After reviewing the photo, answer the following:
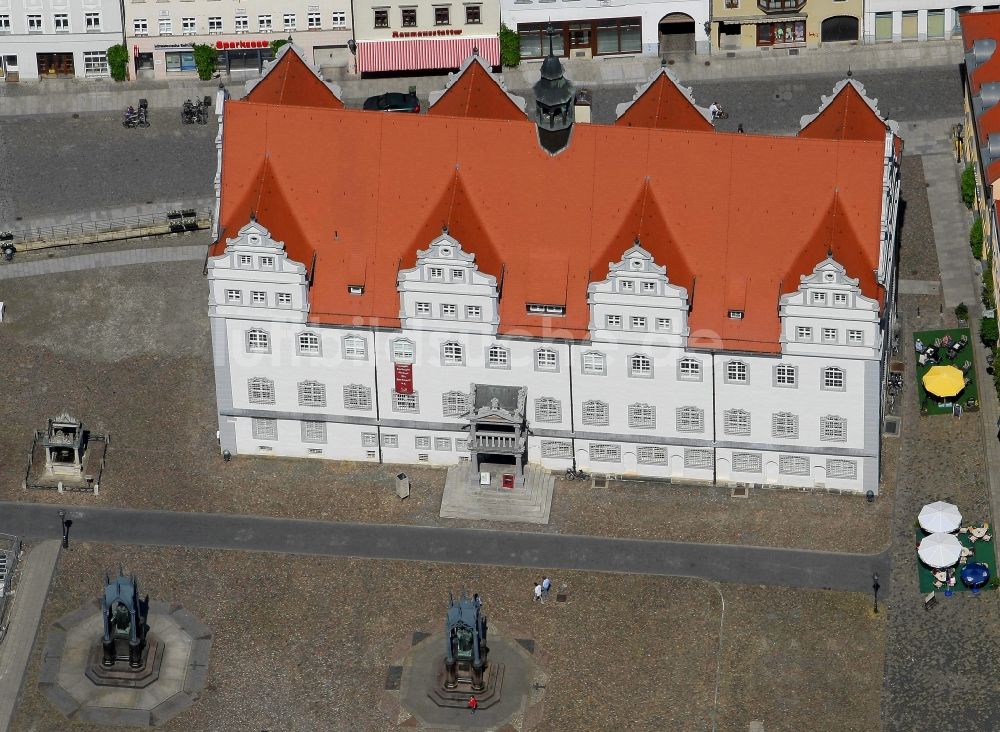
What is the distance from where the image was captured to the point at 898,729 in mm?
195125

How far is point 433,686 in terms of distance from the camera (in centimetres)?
19925

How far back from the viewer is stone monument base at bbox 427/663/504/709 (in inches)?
7805

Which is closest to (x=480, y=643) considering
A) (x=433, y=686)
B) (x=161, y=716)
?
(x=433, y=686)

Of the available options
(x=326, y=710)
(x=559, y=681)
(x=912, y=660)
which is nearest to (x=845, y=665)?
(x=912, y=660)

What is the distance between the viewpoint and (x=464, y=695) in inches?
7805

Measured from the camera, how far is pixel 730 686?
198375 millimetres

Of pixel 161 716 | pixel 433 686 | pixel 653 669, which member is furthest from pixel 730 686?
pixel 161 716

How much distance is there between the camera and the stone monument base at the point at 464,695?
198 meters

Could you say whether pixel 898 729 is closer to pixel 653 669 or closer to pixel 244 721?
pixel 653 669

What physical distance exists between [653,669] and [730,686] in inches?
183

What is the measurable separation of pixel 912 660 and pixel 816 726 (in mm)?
7805

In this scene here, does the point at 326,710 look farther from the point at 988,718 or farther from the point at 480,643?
the point at 988,718

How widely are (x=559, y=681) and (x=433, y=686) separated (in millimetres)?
7316

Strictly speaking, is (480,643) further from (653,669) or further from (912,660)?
(912,660)
